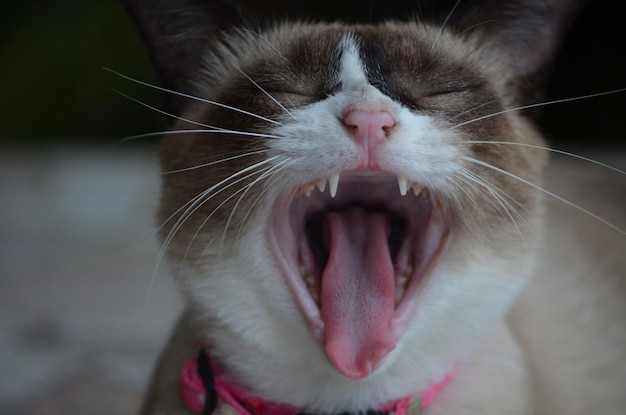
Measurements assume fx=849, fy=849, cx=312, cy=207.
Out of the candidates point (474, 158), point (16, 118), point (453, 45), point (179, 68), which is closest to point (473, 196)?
point (474, 158)

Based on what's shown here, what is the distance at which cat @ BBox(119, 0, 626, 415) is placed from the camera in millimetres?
1422

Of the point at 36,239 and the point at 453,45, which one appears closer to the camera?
the point at 453,45

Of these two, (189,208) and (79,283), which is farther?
(79,283)

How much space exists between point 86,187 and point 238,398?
10.5 ft

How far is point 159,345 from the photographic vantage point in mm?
2887

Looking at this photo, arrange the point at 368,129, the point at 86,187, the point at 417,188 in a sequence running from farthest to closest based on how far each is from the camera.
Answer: the point at 86,187
the point at 417,188
the point at 368,129

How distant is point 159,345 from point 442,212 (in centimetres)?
162

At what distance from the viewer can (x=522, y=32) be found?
5.81 ft

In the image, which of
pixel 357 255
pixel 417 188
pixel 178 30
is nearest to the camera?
pixel 417 188

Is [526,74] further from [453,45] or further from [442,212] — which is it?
[442,212]

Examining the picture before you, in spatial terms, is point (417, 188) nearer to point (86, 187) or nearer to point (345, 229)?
point (345, 229)

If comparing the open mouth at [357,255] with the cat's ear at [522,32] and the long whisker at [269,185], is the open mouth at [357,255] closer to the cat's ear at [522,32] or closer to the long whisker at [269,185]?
the long whisker at [269,185]

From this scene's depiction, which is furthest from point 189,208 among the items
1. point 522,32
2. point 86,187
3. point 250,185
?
point 86,187

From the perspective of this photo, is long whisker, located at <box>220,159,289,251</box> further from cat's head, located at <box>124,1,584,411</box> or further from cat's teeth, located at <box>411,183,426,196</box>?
cat's teeth, located at <box>411,183,426,196</box>
